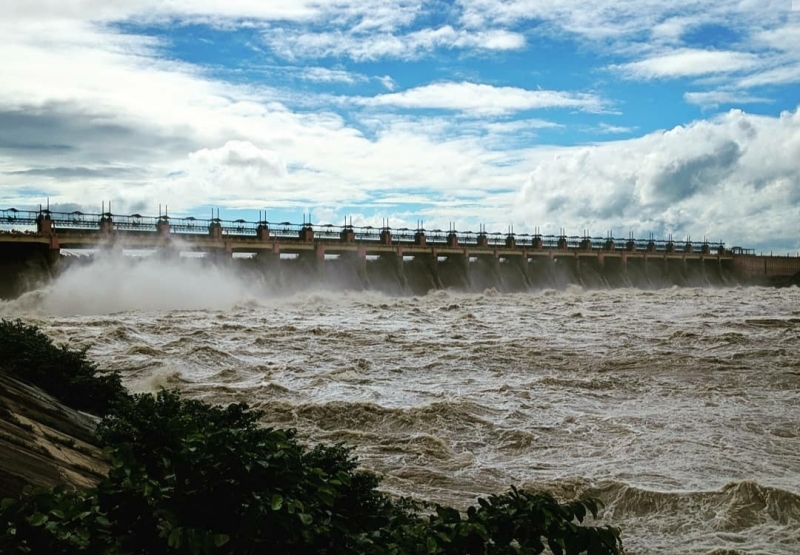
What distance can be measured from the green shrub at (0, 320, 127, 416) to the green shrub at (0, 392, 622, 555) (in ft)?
18.8

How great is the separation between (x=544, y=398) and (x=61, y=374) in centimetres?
721

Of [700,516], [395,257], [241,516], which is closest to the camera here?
[241,516]

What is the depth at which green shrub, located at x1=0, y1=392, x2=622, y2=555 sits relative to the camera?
3461 mm

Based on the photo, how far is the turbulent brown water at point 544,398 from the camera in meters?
7.94

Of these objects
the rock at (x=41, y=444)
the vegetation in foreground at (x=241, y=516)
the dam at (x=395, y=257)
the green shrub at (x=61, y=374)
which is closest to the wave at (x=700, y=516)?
the vegetation in foreground at (x=241, y=516)

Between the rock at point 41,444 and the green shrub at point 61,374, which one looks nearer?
the rock at point 41,444

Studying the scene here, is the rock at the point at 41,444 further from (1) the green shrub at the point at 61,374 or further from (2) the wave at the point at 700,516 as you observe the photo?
(2) the wave at the point at 700,516

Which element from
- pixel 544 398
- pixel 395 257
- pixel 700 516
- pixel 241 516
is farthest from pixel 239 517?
pixel 395 257

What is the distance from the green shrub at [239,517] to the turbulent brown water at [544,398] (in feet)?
10.8

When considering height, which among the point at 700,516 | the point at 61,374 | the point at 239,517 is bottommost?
the point at 700,516

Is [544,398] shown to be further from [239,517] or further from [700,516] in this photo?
[239,517]

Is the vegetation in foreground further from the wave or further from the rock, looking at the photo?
the wave

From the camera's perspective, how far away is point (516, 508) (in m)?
3.93

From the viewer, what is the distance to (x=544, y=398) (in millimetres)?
12891
